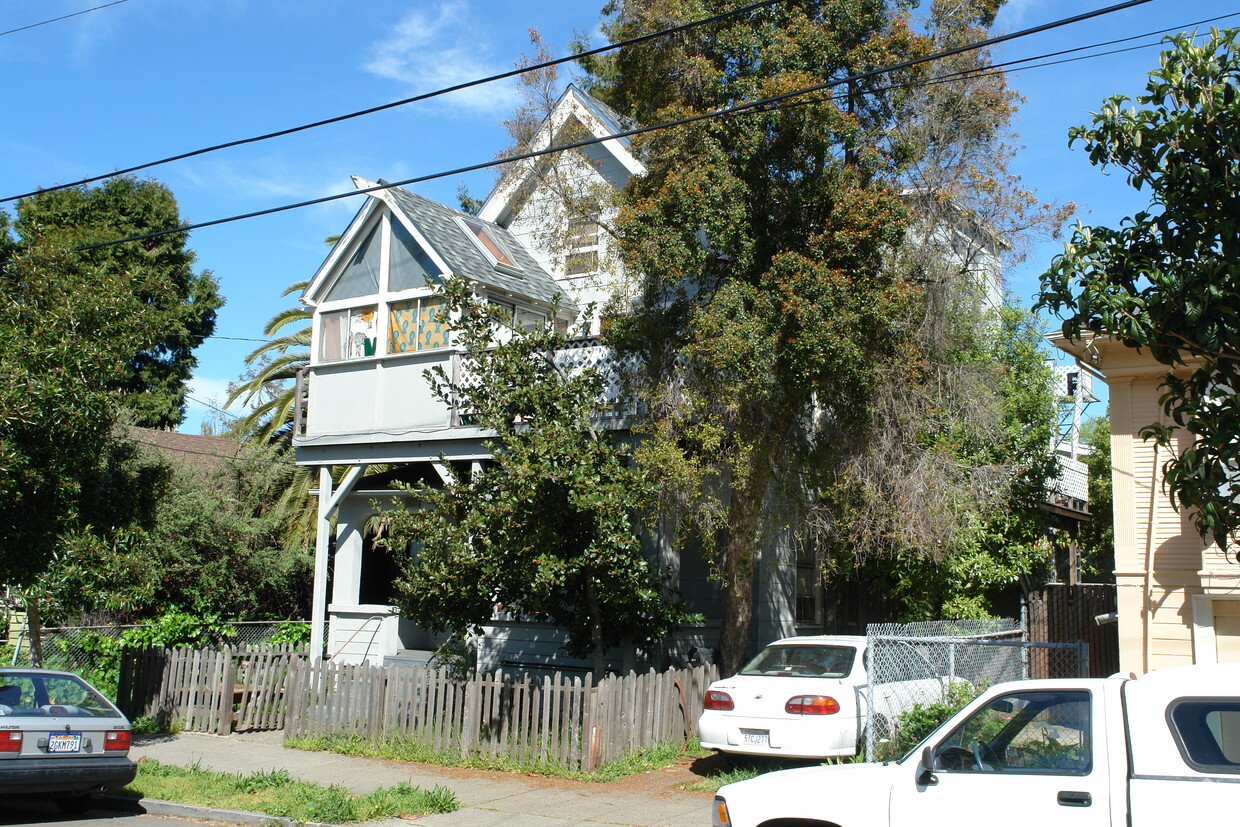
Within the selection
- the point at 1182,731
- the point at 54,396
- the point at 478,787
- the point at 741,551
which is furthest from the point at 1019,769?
the point at 54,396

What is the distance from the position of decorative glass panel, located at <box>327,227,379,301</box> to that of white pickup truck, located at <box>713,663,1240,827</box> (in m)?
13.5

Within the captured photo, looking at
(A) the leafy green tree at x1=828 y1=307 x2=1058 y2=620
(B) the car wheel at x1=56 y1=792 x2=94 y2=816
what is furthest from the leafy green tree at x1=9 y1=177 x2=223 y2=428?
(A) the leafy green tree at x1=828 y1=307 x2=1058 y2=620

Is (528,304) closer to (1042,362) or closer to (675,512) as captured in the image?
(675,512)

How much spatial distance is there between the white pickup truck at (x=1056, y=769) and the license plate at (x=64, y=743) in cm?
659

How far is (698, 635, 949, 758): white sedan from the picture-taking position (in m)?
9.89

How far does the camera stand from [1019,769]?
5.47 m

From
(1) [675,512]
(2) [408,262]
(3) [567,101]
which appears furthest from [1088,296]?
(3) [567,101]

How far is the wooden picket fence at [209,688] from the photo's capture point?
46.1ft

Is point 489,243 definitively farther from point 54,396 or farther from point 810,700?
point 810,700

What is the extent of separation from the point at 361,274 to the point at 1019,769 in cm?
1481

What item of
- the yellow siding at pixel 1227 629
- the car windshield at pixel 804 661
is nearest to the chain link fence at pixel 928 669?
the car windshield at pixel 804 661

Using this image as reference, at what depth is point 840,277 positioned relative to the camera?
1198 cm

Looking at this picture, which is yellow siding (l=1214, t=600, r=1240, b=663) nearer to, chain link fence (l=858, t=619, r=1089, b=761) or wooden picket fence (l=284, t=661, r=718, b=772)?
chain link fence (l=858, t=619, r=1089, b=761)

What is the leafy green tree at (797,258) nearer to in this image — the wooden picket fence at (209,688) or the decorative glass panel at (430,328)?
the decorative glass panel at (430,328)
